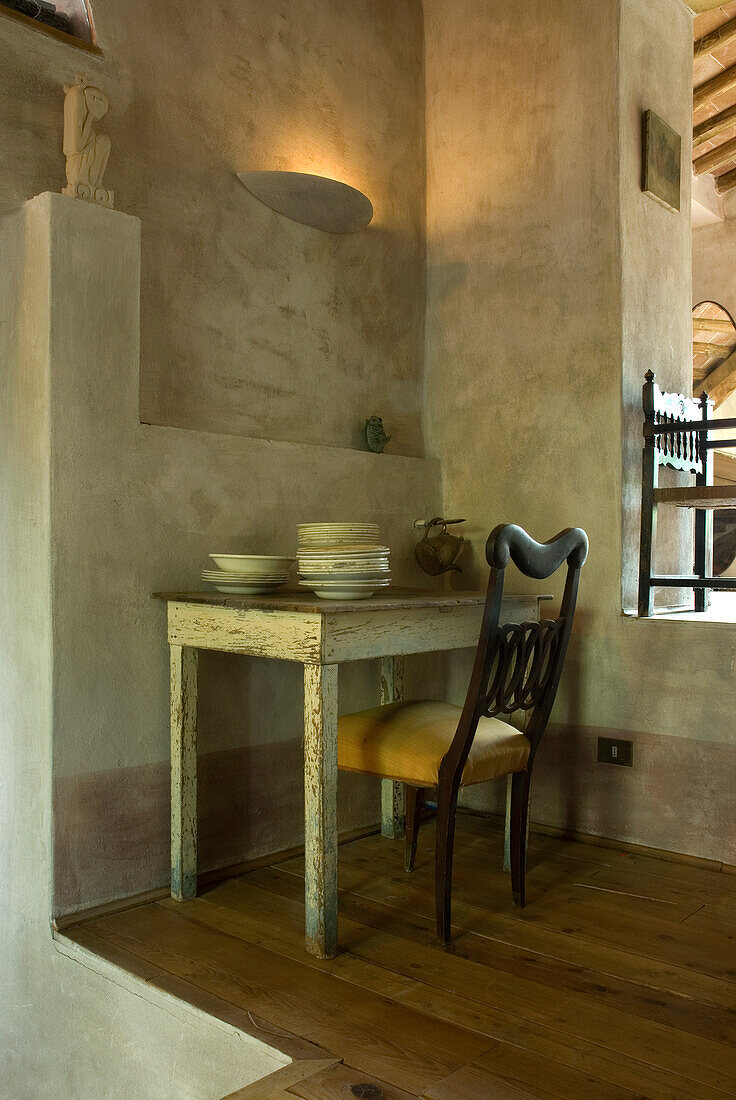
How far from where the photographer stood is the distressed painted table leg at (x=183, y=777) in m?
2.34

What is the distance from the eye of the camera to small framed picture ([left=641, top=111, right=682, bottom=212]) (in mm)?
2977

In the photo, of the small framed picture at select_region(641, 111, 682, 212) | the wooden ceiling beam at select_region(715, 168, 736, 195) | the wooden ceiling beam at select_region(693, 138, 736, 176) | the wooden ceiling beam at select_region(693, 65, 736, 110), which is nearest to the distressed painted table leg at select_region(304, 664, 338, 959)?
the small framed picture at select_region(641, 111, 682, 212)

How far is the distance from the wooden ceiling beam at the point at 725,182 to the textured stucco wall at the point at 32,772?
6.46m

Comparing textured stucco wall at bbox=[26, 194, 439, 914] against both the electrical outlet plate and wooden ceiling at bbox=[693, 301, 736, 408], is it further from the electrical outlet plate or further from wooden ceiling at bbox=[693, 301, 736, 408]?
wooden ceiling at bbox=[693, 301, 736, 408]

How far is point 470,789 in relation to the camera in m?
3.18

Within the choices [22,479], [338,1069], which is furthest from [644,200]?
[338,1069]

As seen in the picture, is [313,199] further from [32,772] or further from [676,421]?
[32,772]

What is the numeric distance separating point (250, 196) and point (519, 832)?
2121 millimetres

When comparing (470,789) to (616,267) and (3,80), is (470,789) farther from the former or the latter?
(3,80)

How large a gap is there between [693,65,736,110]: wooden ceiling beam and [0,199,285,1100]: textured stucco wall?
4236mm

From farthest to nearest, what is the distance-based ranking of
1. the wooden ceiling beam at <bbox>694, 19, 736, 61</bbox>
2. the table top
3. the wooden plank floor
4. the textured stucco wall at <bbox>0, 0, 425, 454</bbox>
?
the wooden ceiling beam at <bbox>694, 19, 736, 61</bbox>
the textured stucco wall at <bbox>0, 0, 425, 454</bbox>
the table top
the wooden plank floor

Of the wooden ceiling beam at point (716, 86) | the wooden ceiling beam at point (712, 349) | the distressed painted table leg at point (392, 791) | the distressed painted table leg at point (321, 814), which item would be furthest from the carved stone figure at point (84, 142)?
the wooden ceiling beam at point (712, 349)

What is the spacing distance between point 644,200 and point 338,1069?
9.06 feet

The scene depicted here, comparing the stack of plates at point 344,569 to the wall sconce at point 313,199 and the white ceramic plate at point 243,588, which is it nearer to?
the white ceramic plate at point 243,588
